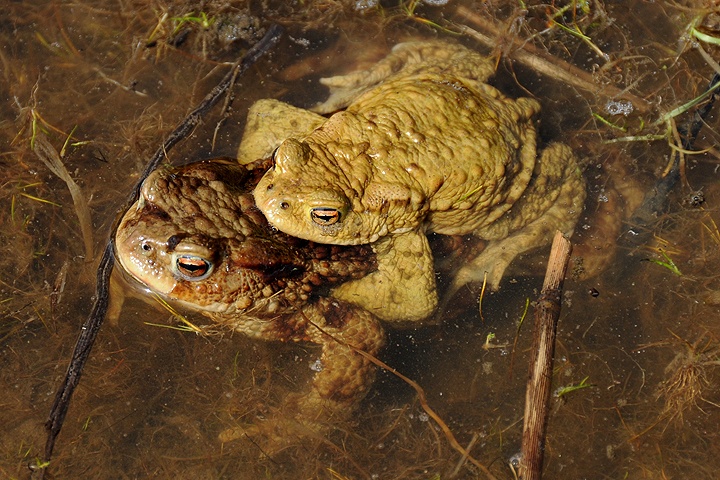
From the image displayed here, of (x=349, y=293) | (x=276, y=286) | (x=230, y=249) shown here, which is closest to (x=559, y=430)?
(x=349, y=293)

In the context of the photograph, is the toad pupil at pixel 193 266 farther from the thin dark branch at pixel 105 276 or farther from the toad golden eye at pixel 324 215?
the thin dark branch at pixel 105 276

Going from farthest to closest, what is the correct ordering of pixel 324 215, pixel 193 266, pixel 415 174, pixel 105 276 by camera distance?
pixel 105 276, pixel 415 174, pixel 324 215, pixel 193 266

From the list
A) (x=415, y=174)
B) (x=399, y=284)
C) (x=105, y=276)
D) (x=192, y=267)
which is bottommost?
(x=105, y=276)

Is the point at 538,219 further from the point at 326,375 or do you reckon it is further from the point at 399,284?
the point at 326,375

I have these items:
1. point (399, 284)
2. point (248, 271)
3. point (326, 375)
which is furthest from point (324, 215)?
point (326, 375)

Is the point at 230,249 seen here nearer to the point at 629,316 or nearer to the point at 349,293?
the point at 349,293

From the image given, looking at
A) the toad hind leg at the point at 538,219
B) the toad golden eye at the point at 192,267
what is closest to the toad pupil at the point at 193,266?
the toad golden eye at the point at 192,267

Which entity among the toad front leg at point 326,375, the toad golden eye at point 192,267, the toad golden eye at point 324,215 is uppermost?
the toad golden eye at point 324,215
